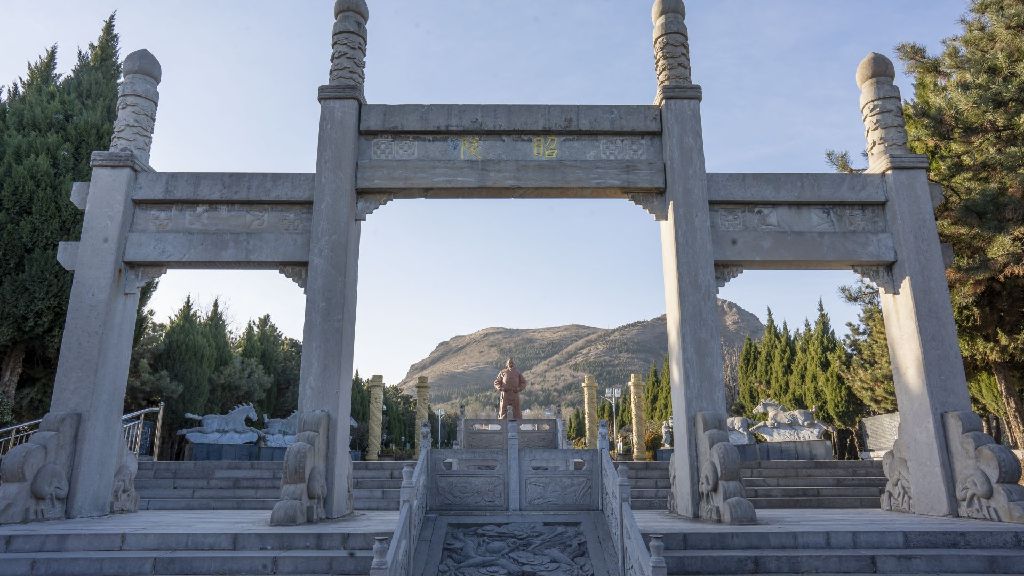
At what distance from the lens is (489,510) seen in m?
7.77

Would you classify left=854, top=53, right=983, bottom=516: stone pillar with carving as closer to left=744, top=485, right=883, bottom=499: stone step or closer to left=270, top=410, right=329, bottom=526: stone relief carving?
left=744, top=485, right=883, bottom=499: stone step

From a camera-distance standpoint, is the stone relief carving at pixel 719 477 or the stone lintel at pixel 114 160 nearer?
the stone relief carving at pixel 719 477

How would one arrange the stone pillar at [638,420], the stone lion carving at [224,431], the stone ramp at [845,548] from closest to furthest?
the stone ramp at [845,548] → the stone lion carving at [224,431] → the stone pillar at [638,420]

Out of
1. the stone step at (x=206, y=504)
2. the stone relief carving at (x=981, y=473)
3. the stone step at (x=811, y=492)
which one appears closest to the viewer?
the stone relief carving at (x=981, y=473)

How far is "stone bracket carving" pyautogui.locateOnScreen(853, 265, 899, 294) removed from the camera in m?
8.39

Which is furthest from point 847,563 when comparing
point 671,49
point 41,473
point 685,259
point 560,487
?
point 41,473

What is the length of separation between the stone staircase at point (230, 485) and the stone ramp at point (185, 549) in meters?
3.06

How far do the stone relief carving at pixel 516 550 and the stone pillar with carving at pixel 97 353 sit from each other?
4.29 meters

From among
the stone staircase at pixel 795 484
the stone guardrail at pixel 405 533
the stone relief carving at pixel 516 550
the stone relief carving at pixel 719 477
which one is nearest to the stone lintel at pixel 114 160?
the stone guardrail at pixel 405 533

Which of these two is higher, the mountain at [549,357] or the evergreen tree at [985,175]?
the mountain at [549,357]

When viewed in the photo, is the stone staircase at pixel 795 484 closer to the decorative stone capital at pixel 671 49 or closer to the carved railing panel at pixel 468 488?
the carved railing panel at pixel 468 488

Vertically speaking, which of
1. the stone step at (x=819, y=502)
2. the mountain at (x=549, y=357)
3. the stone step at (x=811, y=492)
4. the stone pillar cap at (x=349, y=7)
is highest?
the mountain at (x=549, y=357)

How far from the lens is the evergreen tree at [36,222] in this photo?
1376cm

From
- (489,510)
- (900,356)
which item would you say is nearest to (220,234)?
(489,510)
